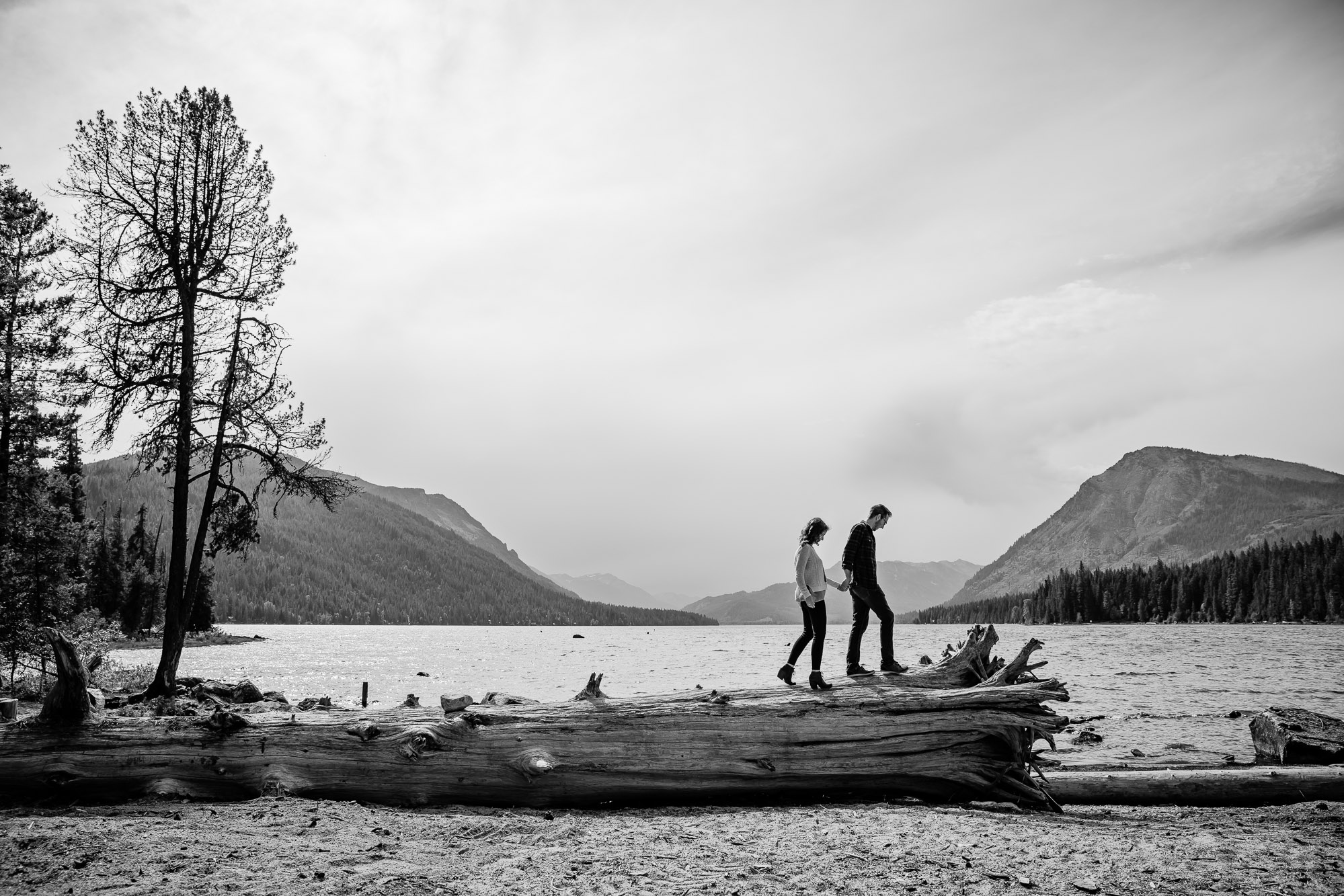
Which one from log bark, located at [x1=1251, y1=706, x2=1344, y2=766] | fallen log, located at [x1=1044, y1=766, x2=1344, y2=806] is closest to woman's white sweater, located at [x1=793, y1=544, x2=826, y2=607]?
fallen log, located at [x1=1044, y1=766, x2=1344, y2=806]

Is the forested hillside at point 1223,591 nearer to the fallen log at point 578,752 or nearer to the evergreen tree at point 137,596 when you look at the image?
the fallen log at point 578,752

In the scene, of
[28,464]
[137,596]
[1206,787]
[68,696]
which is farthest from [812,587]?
[137,596]

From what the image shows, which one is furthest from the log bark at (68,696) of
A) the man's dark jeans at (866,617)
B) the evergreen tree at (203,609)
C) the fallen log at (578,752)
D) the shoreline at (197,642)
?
the evergreen tree at (203,609)

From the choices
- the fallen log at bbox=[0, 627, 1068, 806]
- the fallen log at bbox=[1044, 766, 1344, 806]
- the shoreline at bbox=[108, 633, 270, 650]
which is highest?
the fallen log at bbox=[0, 627, 1068, 806]

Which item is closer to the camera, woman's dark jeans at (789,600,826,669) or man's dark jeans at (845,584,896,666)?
woman's dark jeans at (789,600,826,669)

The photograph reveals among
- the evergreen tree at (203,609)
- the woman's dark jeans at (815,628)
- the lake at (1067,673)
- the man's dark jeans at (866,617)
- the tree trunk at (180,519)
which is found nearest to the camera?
the woman's dark jeans at (815,628)

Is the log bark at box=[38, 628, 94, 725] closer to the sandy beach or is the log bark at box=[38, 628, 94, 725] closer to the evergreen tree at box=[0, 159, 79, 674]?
the sandy beach

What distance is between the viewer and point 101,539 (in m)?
77.1

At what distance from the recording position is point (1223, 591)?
461ft

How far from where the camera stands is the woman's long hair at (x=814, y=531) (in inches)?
446

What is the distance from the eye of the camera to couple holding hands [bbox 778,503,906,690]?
11133 millimetres

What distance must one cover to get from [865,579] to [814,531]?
1.23m

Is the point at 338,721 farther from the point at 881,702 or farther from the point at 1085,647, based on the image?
the point at 1085,647

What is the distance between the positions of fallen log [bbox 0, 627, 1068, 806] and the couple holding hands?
1487mm
